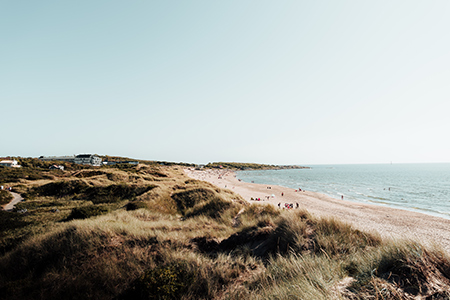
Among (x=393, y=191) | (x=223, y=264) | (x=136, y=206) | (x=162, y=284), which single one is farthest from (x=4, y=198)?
(x=393, y=191)

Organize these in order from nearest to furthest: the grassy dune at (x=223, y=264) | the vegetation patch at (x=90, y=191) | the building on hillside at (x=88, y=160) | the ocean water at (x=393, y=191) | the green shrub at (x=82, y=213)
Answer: the grassy dune at (x=223, y=264) < the green shrub at (x=82, y=213) < the vegetation patch at (x=90, y=191) < the ocean water at (x=393, y=191) < the building on hillside at (x=88, y=160)

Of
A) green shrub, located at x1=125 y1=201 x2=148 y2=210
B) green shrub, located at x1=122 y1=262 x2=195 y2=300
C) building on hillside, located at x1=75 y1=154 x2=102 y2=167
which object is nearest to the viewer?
green shrub, located at x1=122 y1=262 x2=195 y2=300

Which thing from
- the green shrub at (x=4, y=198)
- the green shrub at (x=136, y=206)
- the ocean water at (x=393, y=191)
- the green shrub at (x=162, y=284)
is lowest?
the ocean water at (x=393, y=191)

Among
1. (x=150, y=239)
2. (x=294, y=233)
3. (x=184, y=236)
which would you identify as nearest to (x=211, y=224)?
(x=184, y=236)

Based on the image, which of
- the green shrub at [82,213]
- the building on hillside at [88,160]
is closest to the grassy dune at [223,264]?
the green shrub at [82,213]

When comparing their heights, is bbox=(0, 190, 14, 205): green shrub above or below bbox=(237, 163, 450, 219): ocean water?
above

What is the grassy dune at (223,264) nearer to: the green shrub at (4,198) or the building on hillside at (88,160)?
the green shrub at (4,198)

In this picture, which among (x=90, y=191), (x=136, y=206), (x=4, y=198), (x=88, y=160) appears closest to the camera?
(x=136, y=206)

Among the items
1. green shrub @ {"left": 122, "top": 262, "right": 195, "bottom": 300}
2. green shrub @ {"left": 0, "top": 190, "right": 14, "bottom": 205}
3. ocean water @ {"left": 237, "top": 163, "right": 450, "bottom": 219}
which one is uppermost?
green shrub @ {"left": 122, "top": 262, "right": 195, "bottom": 300}

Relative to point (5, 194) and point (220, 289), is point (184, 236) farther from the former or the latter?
point (5, 194)

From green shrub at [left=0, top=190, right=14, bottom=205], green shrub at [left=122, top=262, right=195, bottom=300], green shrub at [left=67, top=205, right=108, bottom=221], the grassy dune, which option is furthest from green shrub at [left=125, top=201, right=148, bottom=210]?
green shrub at [left=0, top=190, right=14, bottom=205]

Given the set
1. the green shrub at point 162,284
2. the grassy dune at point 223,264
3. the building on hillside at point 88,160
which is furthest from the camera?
the building on hillside at point 88,160

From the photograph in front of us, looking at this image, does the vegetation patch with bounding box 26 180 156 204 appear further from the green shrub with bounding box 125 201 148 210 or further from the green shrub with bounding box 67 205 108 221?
the green shrub with bounding box 67 205 108 221

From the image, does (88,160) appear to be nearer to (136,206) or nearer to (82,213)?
(136,206)
